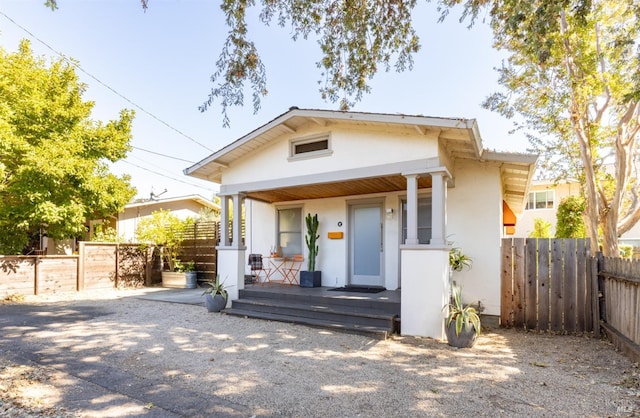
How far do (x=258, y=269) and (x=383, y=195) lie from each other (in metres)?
3.95

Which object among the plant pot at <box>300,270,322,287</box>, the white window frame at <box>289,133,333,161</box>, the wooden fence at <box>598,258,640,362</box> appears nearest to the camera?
the wooden fence at <box>598,258,640,362</box>

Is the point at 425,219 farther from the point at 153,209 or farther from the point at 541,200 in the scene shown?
the point at 541,200

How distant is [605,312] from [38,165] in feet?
45.7

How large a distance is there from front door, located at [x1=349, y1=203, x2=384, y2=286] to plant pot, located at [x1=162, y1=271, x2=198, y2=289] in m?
6.52

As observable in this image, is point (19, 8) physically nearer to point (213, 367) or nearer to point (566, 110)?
point (213, 367)

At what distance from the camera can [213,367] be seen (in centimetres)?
461

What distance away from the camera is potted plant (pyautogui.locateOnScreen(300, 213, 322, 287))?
9391mm

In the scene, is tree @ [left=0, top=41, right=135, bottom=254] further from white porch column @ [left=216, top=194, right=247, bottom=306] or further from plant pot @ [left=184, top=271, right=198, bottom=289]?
white porch column @ [left=216, top=194, right=247, bottom=306]

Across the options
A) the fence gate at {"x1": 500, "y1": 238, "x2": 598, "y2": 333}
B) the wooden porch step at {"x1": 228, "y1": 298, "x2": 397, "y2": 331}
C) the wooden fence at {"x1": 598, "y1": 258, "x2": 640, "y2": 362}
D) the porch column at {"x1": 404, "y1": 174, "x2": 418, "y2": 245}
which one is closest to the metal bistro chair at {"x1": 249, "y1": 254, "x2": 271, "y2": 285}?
the wooden porch step at {"x1": 228, "y1": 298, "x2": 397, "y2": 331}

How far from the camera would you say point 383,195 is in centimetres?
897

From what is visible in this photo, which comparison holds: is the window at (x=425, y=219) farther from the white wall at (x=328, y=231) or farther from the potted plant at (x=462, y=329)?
the potted plant at (x=462, y=329)

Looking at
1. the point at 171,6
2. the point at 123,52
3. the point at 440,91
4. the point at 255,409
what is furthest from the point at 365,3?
the point at 123,52

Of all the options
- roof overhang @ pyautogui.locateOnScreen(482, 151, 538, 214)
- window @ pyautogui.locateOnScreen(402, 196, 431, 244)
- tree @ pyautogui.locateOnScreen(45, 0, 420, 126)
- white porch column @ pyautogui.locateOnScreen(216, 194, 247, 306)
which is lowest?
white porch column @ pyautogui.locateOnScreen(216, 194, 247, 306)

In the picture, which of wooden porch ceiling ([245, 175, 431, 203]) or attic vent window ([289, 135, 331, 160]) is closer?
attic vent window ([289, 135, 331, 160])
